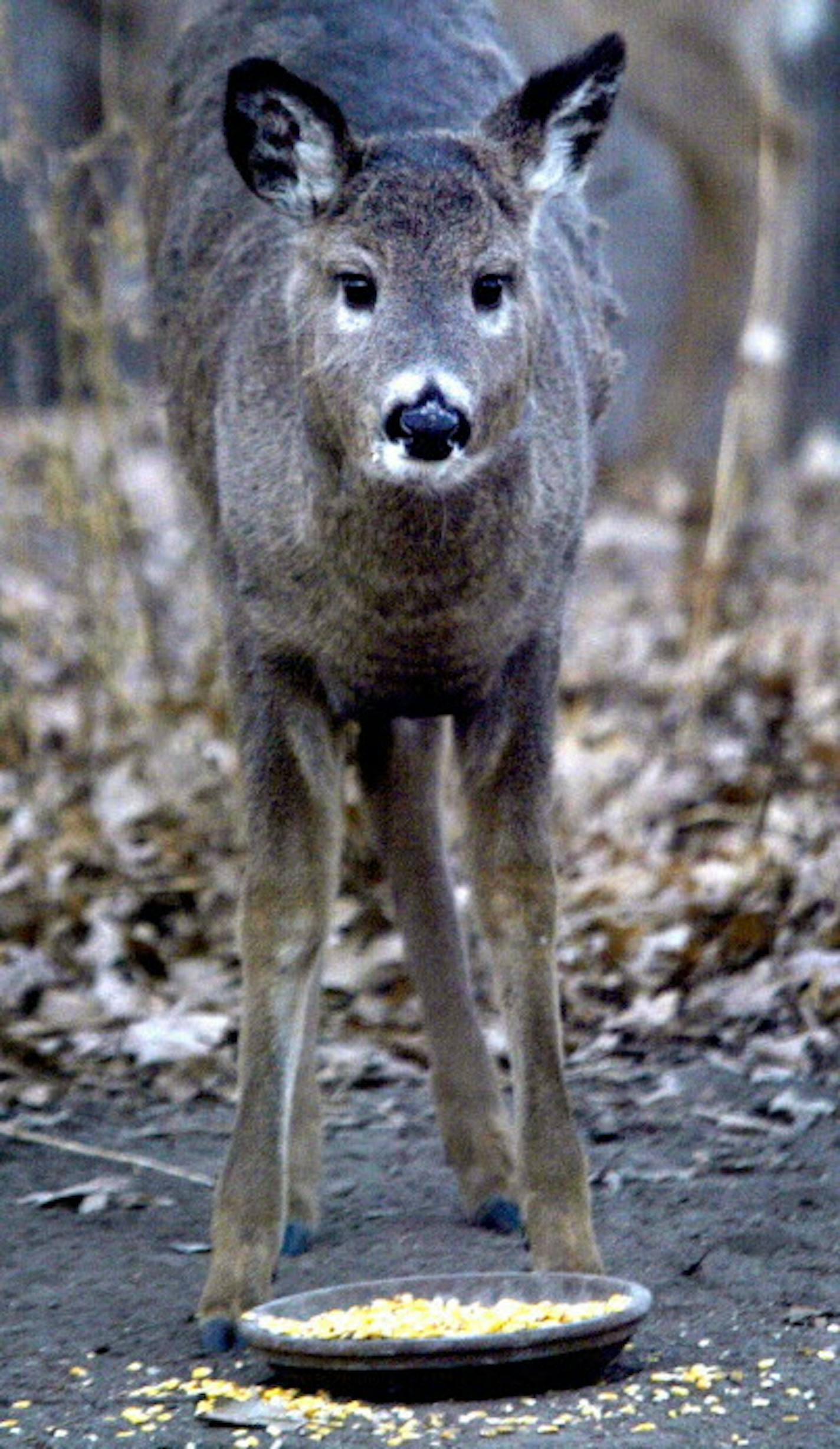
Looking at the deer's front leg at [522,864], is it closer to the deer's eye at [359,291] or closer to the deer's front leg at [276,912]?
the deer's front leg at [276,912]

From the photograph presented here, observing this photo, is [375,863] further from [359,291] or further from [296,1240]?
[359,291]

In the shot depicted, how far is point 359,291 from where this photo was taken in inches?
193

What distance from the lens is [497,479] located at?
5082mm

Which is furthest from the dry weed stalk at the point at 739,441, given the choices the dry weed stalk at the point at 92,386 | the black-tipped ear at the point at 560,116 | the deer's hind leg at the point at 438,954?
the black-tipped ear at the point at 560,116

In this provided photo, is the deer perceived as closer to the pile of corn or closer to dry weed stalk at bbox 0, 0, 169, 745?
the pile of corn

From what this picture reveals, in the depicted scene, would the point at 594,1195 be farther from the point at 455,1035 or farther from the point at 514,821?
the point at 514,821

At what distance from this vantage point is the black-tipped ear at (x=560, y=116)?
16.9 feet

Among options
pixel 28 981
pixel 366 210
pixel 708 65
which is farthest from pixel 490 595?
pixel 708 65

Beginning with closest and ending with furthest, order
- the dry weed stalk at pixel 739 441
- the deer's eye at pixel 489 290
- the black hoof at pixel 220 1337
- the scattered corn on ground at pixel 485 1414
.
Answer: the scattered corn on ground at pixel 485 1414 → the black hoof at pixel 220 1337 → the deer's eye at pixel 489 290 → the dry weed stalk at pixel 739 441

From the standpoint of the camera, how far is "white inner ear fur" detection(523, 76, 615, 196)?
5.23 meters

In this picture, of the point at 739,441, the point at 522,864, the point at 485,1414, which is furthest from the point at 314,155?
the point at 739,441

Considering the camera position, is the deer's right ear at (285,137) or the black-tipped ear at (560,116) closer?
the deer's right ear at (285,137)

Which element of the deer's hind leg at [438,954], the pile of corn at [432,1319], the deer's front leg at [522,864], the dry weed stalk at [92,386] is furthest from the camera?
the dry weed stalk at [92,386]

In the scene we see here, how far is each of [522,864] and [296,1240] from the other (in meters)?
0.99
